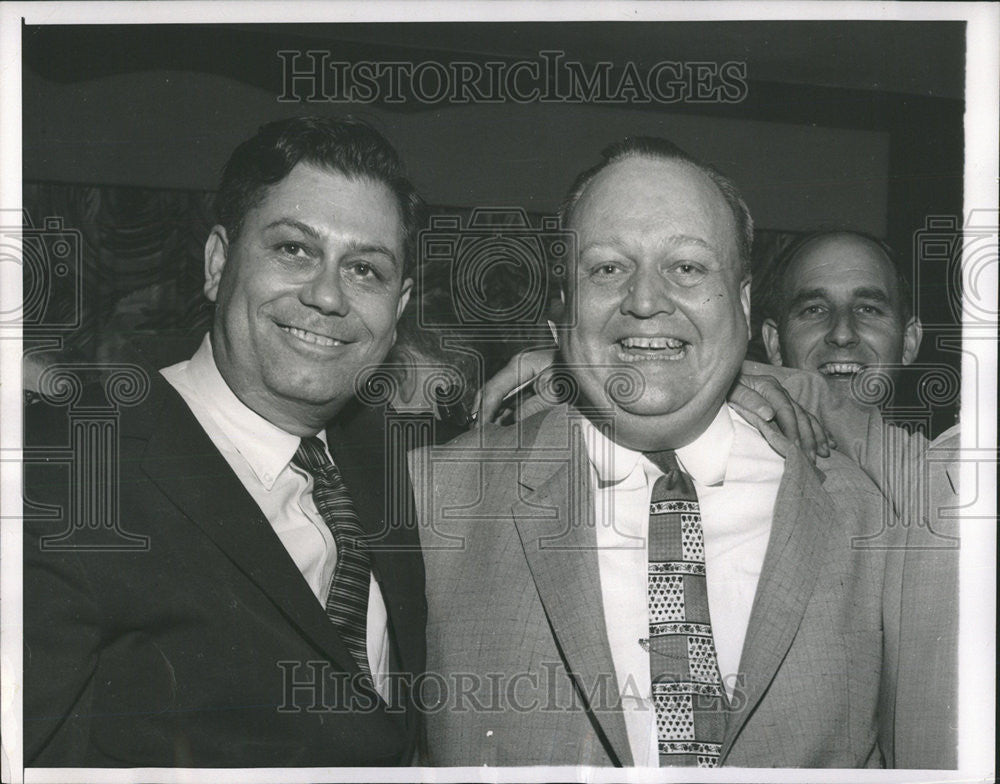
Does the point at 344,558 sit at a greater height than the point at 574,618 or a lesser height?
greater

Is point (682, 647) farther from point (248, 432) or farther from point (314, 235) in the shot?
point (314, 235)

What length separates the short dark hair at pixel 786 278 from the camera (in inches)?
102

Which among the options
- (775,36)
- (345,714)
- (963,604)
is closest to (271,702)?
(345,714)

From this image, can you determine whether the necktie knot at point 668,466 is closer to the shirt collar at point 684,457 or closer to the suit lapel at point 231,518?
the shirt collar at point 684,457

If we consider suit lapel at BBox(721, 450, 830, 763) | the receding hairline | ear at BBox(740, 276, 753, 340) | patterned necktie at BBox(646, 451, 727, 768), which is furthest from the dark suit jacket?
the receding hairline

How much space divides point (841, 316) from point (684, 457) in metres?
0.54

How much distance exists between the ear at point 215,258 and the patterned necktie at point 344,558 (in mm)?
449

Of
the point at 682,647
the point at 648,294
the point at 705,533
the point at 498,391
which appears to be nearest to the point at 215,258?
the point at 498,391

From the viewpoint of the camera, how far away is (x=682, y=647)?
251cm

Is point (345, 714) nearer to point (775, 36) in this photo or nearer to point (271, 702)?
point (271, 702)

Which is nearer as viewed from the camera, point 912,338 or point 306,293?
point 306,293

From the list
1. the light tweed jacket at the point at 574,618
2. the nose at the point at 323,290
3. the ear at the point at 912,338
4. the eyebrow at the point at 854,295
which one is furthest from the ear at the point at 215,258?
the ear at the point at 912,338

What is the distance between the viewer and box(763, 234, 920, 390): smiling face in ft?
8.48

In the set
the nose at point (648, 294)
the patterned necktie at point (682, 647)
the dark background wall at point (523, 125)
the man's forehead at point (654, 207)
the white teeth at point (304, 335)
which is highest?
the dark background wall at point (523, 125)
